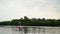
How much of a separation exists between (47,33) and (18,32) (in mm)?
1148

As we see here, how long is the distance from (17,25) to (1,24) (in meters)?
0.62

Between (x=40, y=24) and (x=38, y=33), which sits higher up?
(x=40, y=24)

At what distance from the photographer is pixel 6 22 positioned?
511cm

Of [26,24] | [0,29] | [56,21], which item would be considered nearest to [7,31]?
[0,29]

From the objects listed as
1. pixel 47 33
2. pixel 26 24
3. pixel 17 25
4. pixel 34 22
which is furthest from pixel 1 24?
pixel 47 33

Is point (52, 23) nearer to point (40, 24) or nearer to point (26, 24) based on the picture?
point (40, 24)

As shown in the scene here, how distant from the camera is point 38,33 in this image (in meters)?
5.33

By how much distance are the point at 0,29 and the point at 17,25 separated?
0.67 meters

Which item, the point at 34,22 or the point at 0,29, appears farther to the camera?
the point at 0,29

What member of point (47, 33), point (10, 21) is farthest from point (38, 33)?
point (10, 21)

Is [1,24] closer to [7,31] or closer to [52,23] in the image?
[7,31]

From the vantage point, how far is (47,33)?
5.41 meters

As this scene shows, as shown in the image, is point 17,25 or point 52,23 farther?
point 17,25

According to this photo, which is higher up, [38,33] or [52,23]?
[52,23]
